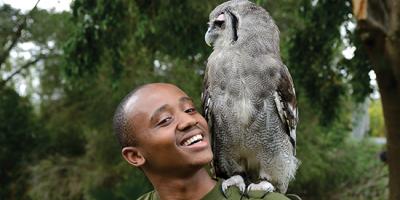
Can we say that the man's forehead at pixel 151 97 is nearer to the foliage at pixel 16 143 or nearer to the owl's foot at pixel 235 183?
the owl's foot at pixel 235 183

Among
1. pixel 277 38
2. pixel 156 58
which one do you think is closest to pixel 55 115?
pixel 156 58

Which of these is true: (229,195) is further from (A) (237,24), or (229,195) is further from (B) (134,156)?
(A) (237,24)

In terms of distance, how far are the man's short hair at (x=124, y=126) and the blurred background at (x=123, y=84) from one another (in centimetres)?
187

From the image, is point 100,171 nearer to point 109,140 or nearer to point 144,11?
point 109,140

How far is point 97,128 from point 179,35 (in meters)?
4.06

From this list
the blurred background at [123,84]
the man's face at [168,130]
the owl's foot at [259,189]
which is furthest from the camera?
the blurred background at [123,84]

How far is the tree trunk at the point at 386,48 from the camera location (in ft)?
12.6

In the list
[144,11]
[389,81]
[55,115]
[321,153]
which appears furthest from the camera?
[55,115]

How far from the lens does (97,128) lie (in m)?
10.5

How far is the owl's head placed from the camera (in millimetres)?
2510

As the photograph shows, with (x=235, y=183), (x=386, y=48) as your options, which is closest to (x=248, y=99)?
(x=235, y=183)

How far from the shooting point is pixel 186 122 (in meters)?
1.99

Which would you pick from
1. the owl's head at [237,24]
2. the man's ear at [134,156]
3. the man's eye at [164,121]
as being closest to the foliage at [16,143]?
the owl's head at [237,24]

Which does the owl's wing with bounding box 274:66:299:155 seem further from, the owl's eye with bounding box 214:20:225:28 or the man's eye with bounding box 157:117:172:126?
the man's eye with bounding box 157:117:172:126
